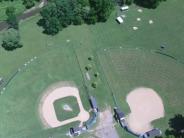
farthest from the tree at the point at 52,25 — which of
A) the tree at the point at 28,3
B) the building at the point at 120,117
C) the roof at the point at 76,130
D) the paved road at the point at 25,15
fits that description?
the roof at the point at 76,130

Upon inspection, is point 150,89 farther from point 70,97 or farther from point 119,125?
point 70,97

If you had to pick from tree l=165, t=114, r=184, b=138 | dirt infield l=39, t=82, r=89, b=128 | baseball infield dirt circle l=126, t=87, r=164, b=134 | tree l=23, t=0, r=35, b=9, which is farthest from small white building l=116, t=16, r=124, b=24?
tree l=165, t=114, r=184, b=138

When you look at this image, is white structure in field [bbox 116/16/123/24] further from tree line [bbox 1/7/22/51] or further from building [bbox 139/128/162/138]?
building [bbox 139/128/162/138]

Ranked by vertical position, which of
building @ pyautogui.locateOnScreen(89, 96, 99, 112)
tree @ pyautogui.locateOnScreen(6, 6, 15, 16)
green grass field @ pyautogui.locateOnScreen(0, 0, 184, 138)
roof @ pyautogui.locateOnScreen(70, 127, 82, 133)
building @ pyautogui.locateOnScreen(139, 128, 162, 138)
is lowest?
building @ pyautogui.locateOnScreen(139, 128, 162, 138)

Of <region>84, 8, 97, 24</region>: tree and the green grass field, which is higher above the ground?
<region>84, 8, 97, 24</region>: tree

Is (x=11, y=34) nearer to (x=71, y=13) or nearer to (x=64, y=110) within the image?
(x=71, y=13)

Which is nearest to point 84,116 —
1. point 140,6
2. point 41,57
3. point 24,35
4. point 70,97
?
point 70,97

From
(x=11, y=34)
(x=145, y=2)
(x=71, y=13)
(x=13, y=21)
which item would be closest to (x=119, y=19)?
(x=145, y=2)
